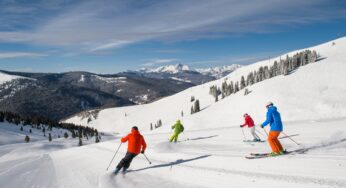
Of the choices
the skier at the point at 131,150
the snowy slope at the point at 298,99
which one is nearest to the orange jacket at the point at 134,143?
the skier at the point at 131,150

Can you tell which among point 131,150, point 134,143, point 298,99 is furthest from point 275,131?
point 298,99

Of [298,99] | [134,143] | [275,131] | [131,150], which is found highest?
[298,99]

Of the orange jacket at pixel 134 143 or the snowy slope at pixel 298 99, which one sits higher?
the snowy slope at pixel 298 99

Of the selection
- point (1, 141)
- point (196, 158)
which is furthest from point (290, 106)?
point (1, 141)

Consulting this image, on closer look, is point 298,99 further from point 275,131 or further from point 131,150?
point 131,150

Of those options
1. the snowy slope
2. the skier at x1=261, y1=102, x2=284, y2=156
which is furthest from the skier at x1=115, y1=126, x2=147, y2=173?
the snowy slope

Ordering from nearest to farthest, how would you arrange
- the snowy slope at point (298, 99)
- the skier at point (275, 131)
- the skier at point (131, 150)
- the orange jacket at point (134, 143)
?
the skier at point (275, 131) → the skier at point (131, 150) → the orange jacket at point (134, 143) → the snowy slope at point (298, 99)

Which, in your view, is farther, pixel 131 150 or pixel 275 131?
pixel 131 150

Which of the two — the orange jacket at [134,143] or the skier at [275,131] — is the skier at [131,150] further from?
the skier at [275,131]

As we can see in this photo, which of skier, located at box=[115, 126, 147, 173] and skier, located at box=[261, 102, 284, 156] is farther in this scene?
skier, located at box=[115, 126, 147, 173]

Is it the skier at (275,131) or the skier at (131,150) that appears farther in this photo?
the skier at (131,150)

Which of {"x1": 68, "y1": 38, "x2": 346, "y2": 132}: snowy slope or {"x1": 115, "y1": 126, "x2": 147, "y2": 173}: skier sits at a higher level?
{"x1": 68, "y1": 38, "x2": 346, "y2": 132}: snowy slope

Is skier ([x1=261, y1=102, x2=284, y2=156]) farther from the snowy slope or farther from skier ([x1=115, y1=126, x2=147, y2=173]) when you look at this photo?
the snowy slope

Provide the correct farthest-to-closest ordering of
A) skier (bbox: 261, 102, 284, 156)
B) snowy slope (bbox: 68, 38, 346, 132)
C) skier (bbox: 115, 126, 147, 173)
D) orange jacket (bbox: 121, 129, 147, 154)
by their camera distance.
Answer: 1. snowy slope (bbox: 68, 38, 346, 132)
2. orange jacket (bbox: 121, 129, 147, 154)
3. skier (bbox: 115, 126, 147, 173)
4. skier (bbox: 261, 102, 284, 156)
